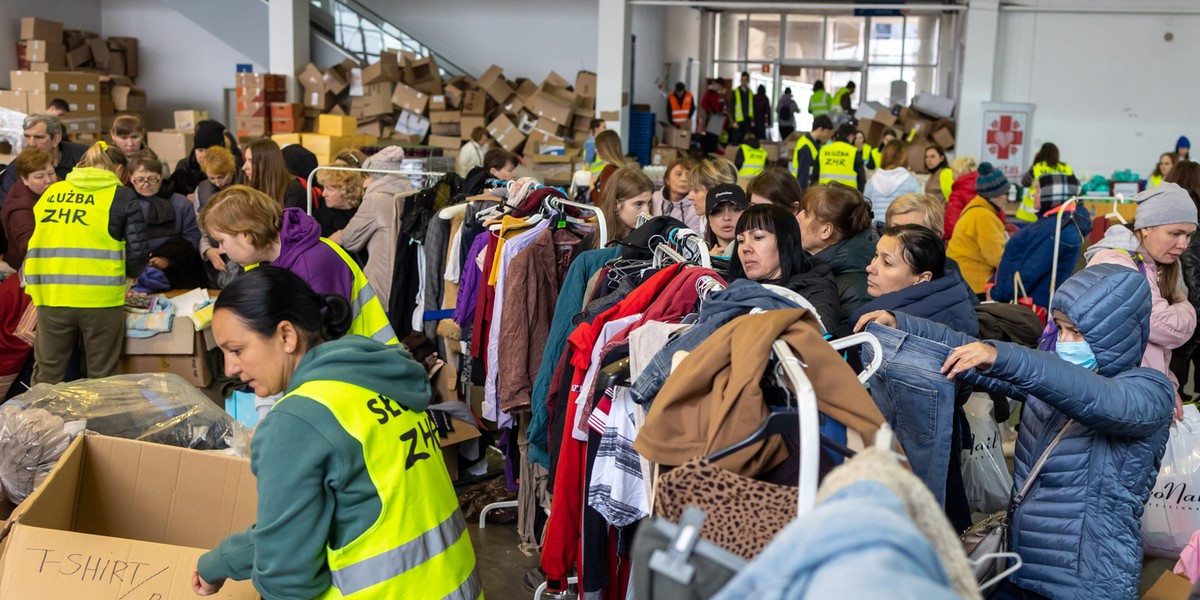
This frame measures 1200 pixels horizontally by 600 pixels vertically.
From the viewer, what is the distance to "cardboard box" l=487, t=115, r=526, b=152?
11727 mm

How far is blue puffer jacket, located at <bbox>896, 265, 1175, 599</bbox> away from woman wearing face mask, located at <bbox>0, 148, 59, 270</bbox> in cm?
442

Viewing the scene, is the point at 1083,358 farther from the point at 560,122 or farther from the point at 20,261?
the point at 560,122

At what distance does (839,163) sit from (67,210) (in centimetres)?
604

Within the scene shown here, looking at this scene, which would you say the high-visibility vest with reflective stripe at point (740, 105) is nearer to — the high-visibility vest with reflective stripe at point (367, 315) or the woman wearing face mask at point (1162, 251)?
the woman wearing face mask at point (1162, 251)

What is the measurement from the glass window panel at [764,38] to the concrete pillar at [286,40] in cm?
769

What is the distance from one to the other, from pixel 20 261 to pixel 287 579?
4009 mm

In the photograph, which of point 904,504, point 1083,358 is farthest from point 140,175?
point 904,504

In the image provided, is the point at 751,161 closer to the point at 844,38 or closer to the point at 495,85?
the point at 495,85

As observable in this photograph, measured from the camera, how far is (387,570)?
202 cm

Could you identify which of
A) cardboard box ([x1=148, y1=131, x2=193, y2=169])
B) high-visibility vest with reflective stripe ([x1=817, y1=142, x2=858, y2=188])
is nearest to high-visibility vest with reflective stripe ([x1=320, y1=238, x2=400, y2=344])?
high-visibility vest with reflective stripe ([x1=817, y1=142, x2=858, y2=188])

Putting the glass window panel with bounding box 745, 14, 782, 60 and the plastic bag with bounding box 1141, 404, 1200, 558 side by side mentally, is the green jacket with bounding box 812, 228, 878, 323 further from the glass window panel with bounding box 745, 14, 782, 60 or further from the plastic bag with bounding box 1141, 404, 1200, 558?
the glass window panel with bounding box 745, 14, 782, 60

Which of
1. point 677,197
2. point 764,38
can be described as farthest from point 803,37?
point 677,197

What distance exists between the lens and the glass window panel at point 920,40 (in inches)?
631

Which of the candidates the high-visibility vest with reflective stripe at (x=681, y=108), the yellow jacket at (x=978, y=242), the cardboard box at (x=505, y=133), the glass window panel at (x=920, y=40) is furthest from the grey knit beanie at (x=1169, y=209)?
the glass window panel at (x=920, y=40)
